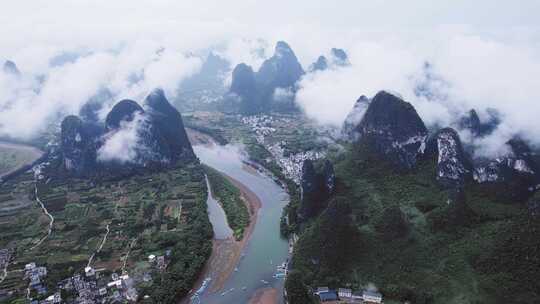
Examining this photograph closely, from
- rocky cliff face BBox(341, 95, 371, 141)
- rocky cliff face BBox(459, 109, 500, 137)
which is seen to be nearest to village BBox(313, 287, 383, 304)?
rocky cliff face BBox(459, 109, 500, 137)

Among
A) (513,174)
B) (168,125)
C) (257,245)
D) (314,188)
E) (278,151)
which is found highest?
(513,174)

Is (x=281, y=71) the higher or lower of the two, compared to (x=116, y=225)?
higher

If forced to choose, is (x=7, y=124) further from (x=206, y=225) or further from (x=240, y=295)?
(x=240, y=295)

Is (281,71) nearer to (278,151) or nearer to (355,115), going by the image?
(278,151)

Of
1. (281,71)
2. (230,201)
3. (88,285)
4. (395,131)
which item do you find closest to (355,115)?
(395,131)

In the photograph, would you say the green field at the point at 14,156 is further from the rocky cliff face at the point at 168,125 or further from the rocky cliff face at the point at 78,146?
the rocky cliff face at the point at 168,125

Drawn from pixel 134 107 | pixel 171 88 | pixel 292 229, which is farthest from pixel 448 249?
pixel 171 88
